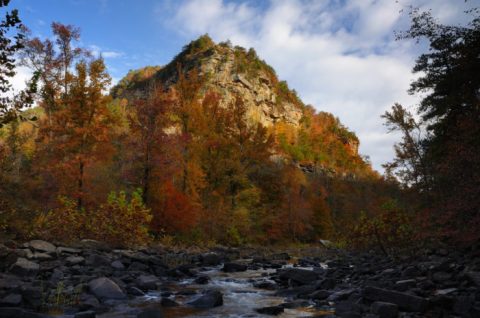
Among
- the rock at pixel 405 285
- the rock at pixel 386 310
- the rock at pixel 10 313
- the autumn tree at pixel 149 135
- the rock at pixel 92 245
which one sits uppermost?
the autumn tree at pixel 149 135

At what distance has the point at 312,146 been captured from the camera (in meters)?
99.2

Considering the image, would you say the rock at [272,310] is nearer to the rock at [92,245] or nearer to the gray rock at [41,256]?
the gray rock at [41,256]

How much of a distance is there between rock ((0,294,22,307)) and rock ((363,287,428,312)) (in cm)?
698

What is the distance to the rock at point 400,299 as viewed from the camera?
7230 mm

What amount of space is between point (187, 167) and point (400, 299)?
2216cm

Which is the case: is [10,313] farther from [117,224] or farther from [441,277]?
[117,224]

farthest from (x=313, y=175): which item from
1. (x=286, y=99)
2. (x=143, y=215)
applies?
(x=143, y=215)

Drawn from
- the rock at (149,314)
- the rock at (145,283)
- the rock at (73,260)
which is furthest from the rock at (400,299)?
the rock at (73,260)

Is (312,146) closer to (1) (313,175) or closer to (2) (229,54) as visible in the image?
(1) (313,175)

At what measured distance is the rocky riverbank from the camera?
732 centimetres

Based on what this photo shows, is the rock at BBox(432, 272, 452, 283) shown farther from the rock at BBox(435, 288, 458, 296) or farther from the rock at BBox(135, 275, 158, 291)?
the rock at BBox(135, 275, 158, 291)

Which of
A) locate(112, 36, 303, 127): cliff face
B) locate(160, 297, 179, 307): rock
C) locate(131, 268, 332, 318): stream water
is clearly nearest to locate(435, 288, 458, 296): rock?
locate(131, 268, 332, 318): stream water

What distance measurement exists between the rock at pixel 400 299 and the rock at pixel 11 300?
6.98 meters

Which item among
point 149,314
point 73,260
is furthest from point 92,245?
point 149,314
